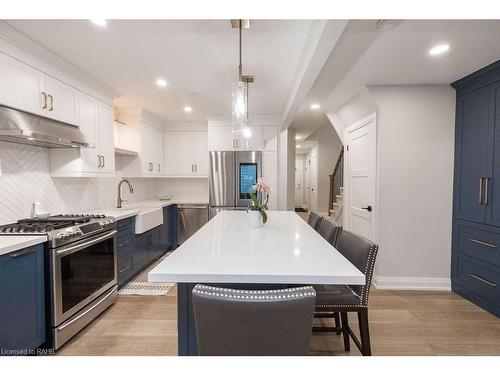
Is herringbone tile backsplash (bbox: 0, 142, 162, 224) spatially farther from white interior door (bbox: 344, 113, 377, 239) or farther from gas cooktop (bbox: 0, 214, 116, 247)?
white interior door (bbox: 344, 113, 377, 239)

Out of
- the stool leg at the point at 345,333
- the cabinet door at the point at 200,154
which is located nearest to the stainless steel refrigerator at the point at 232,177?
the cabinet door at the point at 200,154

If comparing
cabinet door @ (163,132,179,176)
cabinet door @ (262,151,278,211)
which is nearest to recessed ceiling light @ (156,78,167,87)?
cabinet door @ (163,132,179,176)

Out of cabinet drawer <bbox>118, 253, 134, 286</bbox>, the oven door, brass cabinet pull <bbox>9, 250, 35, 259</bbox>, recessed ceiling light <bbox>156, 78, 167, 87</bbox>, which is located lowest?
cabinet drawer <bbox>118, 253, 134, 286</bbox>

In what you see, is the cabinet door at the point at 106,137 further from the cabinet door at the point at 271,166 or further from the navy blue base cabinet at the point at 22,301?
the cabinet door at the point at 271,166

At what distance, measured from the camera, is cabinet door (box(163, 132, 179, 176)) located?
472cm

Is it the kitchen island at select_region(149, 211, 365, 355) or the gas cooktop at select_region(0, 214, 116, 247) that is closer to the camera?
the kitchen island at select_region(149, 211, 365, 355)

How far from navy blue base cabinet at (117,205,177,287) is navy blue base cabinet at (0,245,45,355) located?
1.03 meters

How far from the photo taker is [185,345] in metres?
1.22

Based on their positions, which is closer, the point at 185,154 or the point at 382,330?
the point at 382,330

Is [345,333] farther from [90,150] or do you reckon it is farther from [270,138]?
[270,138]

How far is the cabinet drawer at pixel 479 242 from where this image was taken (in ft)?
7.57

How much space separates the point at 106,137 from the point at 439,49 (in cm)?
358

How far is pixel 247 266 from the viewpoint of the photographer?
1.14 meters

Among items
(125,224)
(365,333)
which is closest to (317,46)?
(365,333)
